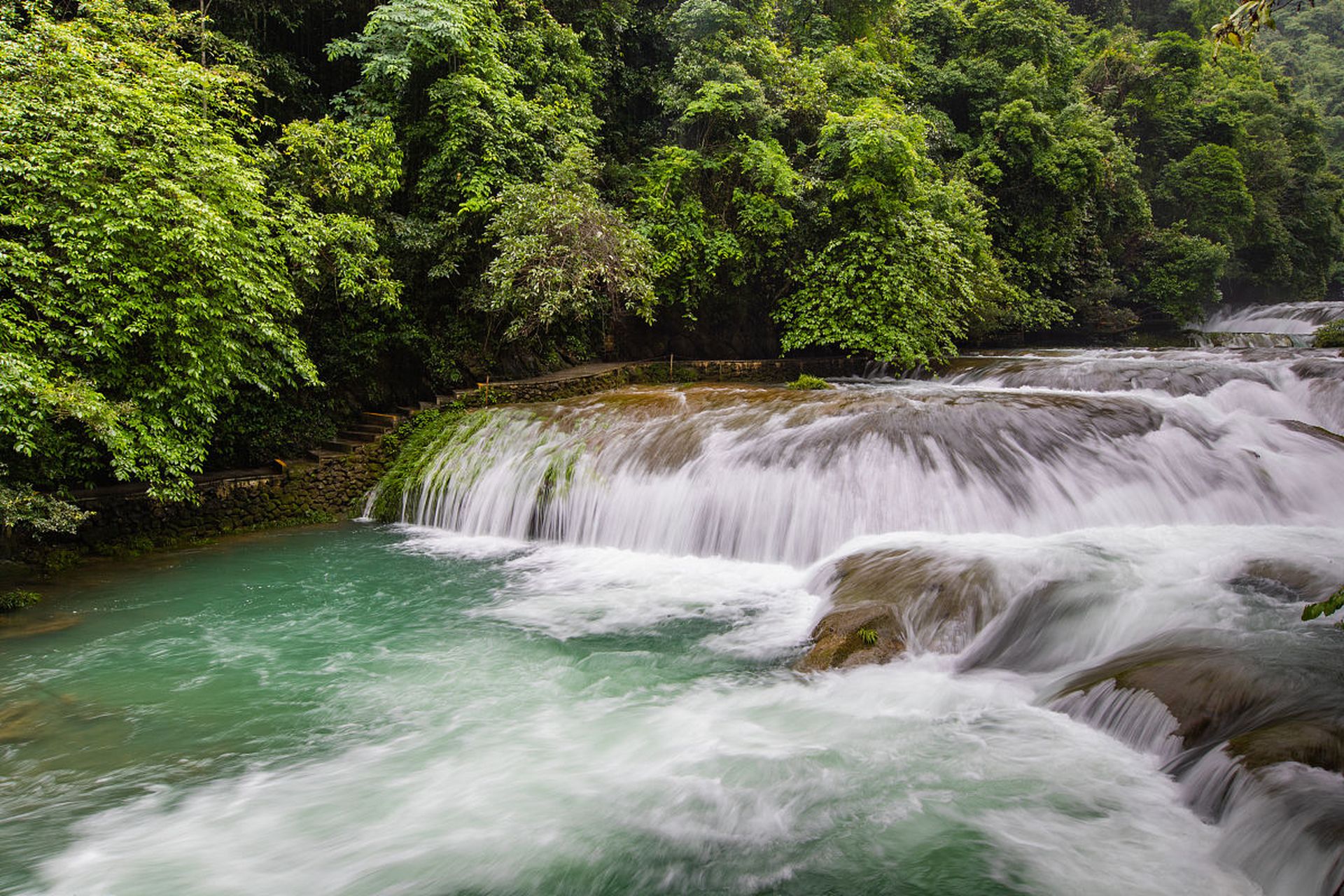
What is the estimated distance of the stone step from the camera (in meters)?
12.2

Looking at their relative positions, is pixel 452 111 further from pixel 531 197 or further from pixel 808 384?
pixel 808 384

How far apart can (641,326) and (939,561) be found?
13441 mm

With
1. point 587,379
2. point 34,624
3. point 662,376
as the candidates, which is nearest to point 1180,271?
point 662,376

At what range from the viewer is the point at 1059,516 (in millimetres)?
7957

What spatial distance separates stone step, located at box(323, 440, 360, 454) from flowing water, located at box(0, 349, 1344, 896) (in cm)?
223

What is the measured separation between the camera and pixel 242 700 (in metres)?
5.29

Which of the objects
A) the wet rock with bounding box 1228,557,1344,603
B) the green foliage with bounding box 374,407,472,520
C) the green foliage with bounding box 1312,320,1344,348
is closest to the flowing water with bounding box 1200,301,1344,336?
the green foliage with bounding box 1312,320,1344,348

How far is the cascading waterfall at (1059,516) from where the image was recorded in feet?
12.6

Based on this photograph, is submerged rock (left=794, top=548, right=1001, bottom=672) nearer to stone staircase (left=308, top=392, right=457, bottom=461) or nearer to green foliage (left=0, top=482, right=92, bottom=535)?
green foliage (left=0, top=482, right=92, bottom=535)

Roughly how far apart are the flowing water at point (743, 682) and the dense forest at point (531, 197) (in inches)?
115

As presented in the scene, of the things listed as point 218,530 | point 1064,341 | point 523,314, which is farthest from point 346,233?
point 1064,341

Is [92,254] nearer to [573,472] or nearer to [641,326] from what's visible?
[573,472]

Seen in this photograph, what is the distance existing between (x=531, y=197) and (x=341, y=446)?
18.0 ft

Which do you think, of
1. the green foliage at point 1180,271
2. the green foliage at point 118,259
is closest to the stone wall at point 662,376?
the green foliage at point 118,259
